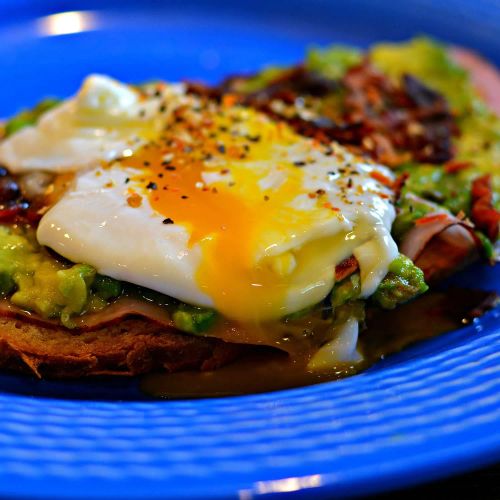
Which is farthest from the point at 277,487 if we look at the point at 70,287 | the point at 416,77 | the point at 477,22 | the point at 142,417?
the point at 477,22

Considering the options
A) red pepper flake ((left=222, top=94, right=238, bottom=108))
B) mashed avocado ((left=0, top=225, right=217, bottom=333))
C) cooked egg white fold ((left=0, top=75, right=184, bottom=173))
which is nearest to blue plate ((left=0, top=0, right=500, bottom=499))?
mashed avocado ((left=0, top=225, right=217, bottom=333))

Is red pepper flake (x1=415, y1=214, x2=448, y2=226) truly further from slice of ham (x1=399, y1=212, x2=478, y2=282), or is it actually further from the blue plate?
the blue plate

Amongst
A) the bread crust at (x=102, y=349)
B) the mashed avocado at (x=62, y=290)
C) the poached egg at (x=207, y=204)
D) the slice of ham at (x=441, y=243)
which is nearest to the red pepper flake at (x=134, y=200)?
the poached egg at (x=207, y=204)

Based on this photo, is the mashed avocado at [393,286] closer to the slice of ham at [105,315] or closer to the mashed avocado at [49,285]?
the slice of ham at [105,315]

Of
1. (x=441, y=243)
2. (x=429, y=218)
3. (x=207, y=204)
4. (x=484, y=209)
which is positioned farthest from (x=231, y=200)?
(x=484, y=209)

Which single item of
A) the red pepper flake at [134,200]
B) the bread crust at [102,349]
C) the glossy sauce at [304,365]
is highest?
the red pepper flake at [134,200]
